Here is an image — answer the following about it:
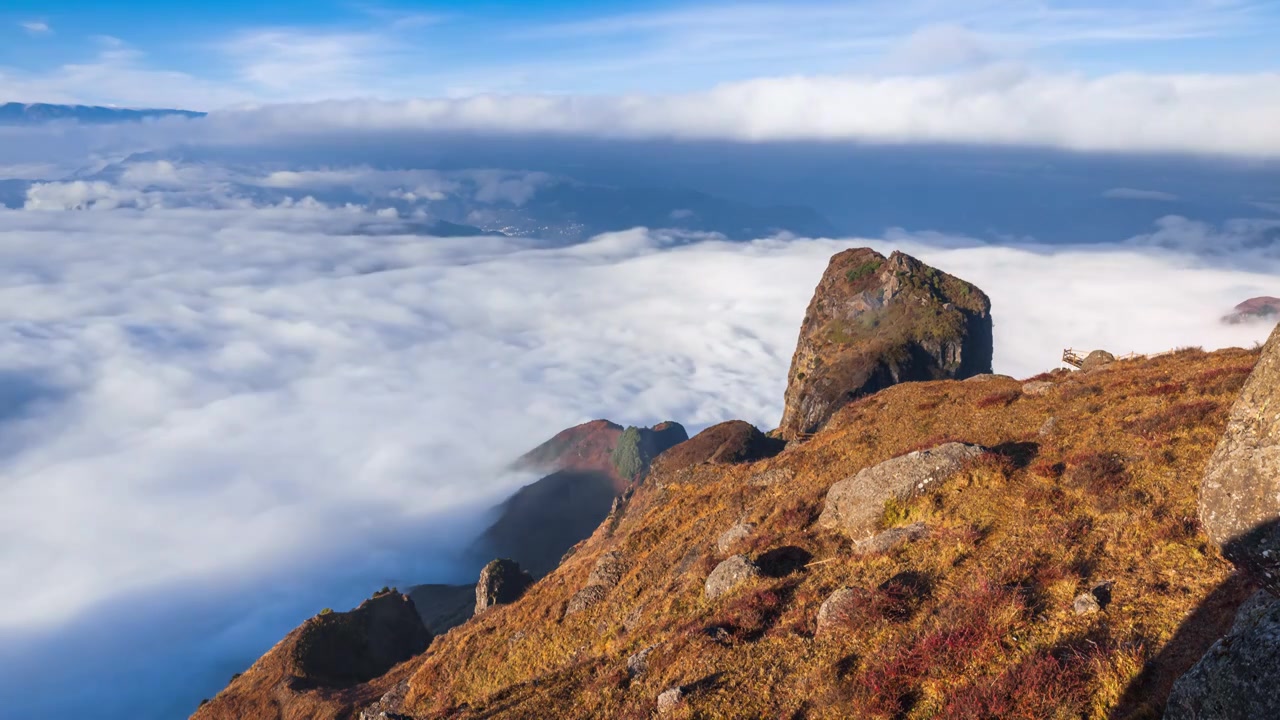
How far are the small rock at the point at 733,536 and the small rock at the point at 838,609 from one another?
7.97 metres

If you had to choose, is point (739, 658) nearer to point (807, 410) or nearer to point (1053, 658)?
point (1053, 658)

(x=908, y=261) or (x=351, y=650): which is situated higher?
(x=908, y=261)

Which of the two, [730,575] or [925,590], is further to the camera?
[730,575]

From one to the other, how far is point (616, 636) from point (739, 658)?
7174mm

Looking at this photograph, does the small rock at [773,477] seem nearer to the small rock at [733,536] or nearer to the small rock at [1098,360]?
the small rock at [733,536]

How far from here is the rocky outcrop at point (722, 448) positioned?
245 ft

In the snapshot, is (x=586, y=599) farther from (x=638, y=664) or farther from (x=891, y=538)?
(x=891, y=538)

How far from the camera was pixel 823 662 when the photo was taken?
14.2 metres

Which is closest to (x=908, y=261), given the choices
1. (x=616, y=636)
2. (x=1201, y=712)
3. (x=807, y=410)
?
(x=807, y=410)

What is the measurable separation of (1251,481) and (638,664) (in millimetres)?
13311

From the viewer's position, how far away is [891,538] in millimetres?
19094

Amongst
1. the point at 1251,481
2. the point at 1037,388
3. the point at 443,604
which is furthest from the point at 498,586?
the point at 443,604

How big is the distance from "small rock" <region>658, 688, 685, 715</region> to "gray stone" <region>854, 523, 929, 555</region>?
289 inches

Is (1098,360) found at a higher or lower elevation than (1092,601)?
lower
